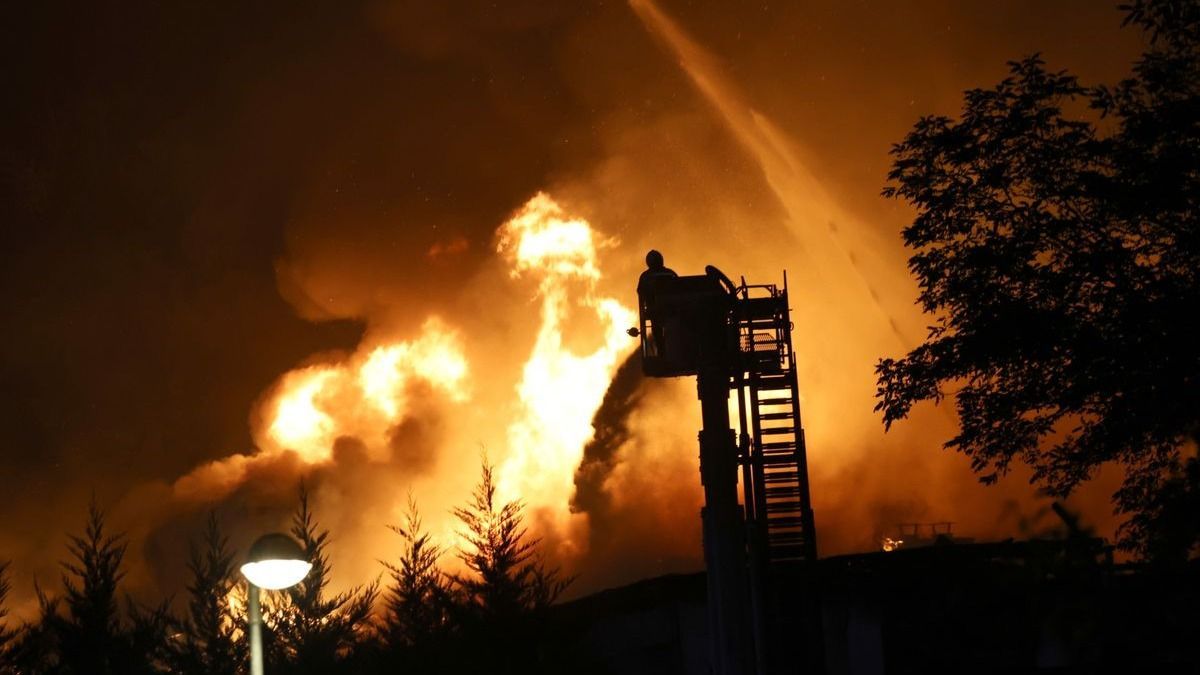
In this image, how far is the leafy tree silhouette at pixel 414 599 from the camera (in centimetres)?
2862

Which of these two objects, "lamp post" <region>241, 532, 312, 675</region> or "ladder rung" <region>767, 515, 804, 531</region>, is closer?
"lamp post" <region>241, 532, 312, 675</region>

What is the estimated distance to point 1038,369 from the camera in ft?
73.2

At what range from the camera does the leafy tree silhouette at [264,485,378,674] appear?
2916cm

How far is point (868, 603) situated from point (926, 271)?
21.2 ft

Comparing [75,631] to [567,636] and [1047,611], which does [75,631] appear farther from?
[1047,611]

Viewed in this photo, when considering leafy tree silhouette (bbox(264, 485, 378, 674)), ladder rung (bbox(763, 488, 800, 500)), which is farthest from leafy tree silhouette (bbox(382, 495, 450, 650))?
ladder rung (bbox(763, 488, 800, 500))

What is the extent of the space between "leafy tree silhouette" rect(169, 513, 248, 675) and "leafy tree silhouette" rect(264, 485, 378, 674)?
817 millimetres

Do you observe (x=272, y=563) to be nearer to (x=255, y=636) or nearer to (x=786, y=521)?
(x=255, y=636)

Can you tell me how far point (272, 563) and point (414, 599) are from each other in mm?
18334

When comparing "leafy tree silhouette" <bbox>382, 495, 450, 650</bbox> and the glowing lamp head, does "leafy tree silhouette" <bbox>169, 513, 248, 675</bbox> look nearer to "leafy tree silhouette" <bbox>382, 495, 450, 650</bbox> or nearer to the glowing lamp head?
"leafy tree silhouette" <bbox>382, 495, 450, 650</bbox>

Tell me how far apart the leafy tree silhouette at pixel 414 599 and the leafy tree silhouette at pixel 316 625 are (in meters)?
0.63

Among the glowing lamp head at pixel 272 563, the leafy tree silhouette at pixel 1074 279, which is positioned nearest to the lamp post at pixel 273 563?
the glowing lamp head at pixel 272 563

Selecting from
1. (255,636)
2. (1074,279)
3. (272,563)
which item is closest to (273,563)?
(272,563)

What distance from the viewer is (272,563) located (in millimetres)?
12680
